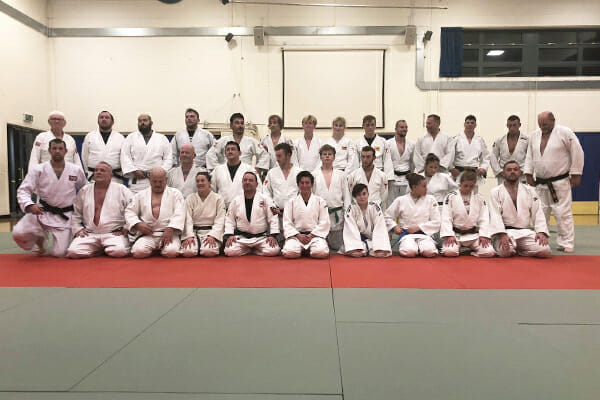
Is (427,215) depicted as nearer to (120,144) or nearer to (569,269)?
(569,269)

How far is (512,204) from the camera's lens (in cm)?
468

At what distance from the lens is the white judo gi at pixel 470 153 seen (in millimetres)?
6367

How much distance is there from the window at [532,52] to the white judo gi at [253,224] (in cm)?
825

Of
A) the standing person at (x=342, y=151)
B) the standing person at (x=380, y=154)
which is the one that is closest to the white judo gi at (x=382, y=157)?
the standing person at (x=380, y=154)

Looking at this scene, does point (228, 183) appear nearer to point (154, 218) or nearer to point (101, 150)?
point (154, 218)

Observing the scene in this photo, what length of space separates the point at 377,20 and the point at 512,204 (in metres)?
7.39

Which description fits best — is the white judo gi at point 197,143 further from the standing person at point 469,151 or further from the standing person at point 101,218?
the standing person at point 469,151

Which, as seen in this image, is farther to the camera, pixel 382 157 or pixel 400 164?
pixel 400 164

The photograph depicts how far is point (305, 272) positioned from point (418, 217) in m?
2.00

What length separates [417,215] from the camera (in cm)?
486

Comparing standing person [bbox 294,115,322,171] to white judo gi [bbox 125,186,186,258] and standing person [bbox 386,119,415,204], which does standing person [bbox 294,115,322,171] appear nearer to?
standing person [bbox 386,119,415,204]

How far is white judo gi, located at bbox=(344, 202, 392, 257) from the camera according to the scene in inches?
178

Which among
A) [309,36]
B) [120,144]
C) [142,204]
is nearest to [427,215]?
[142,204]

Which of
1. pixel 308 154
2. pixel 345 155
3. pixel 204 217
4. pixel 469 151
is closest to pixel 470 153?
pixel 469 151
